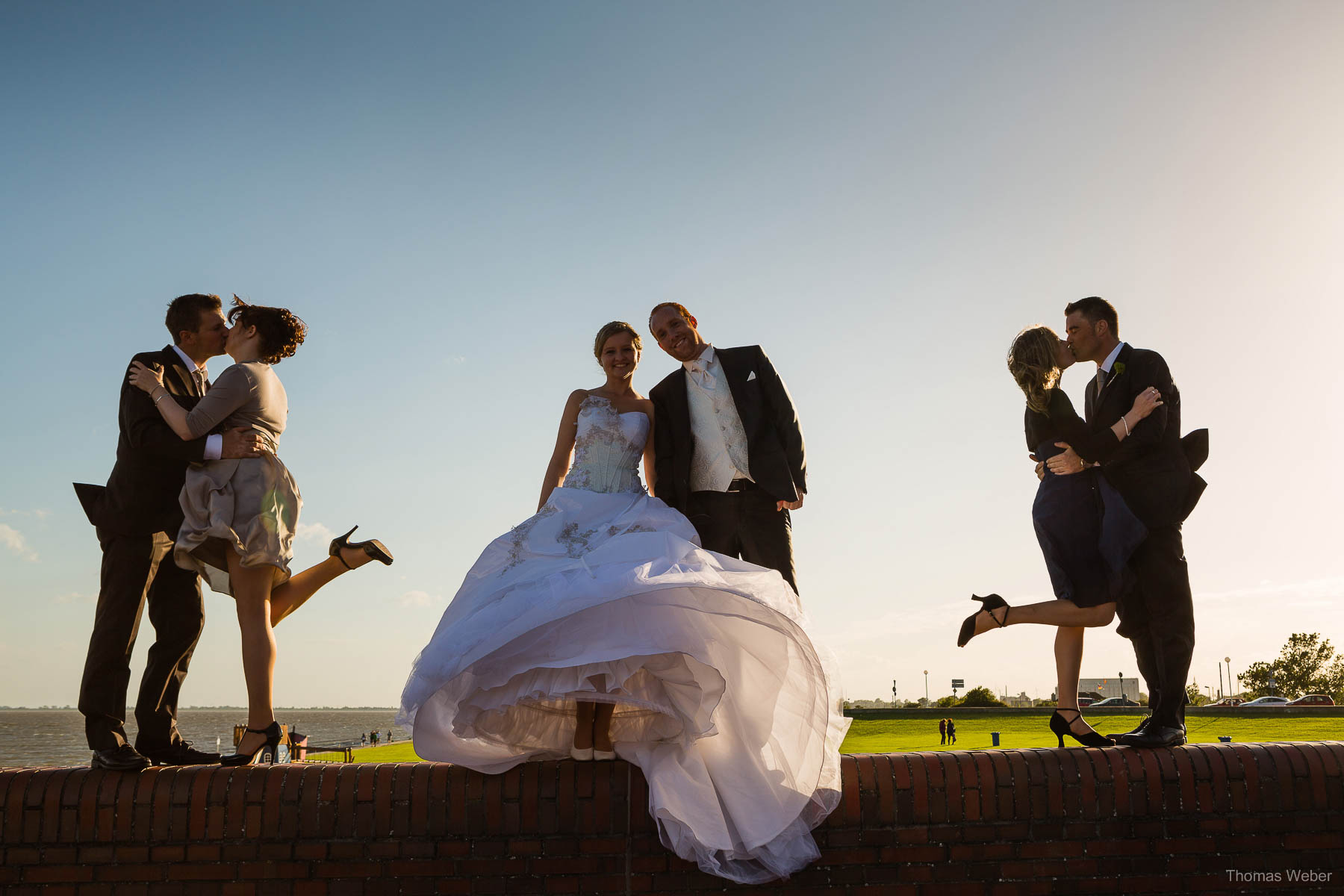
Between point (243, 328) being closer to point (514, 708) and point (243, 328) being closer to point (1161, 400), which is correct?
point (514, 708)

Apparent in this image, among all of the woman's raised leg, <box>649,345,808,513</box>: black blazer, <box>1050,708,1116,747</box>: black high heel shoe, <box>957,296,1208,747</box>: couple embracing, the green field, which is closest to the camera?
<box>1050,708,1116,747</box>: black high heel shoe

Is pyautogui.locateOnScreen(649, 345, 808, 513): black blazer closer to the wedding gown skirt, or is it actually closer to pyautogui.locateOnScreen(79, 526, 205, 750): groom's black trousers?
the wedding gown skirt

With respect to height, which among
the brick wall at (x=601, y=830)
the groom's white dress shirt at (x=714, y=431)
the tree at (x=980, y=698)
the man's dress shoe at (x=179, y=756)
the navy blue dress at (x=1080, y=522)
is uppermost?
the groom's white dress shirt at (x=714, y=431)

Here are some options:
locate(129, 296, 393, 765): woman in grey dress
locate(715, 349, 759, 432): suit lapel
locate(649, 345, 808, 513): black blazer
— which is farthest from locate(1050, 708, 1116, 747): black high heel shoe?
locate(129, 296, 393, 765): woman in grey dress

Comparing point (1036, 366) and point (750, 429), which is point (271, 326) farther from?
point (1036, 366)

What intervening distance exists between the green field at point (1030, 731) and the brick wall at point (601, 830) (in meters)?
6.82

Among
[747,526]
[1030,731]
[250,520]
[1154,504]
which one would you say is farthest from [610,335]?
[1030,731]

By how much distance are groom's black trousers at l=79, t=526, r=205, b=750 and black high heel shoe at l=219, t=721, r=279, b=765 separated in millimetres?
277

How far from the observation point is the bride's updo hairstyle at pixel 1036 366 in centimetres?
439

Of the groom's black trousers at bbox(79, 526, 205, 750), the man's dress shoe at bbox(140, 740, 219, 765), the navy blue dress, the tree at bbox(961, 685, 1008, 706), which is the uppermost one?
the navy blue dress

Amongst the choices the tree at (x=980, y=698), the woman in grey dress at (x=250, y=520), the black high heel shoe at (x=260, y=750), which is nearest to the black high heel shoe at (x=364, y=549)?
the woman in grey dress at (x=250, y=520)

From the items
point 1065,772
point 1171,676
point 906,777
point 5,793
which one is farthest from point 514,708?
→ point 1171,676

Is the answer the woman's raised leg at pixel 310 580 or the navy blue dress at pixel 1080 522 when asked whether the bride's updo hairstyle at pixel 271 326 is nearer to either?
the woman's raised leg at pixel 310 580

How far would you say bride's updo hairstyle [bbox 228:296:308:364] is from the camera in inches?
168
